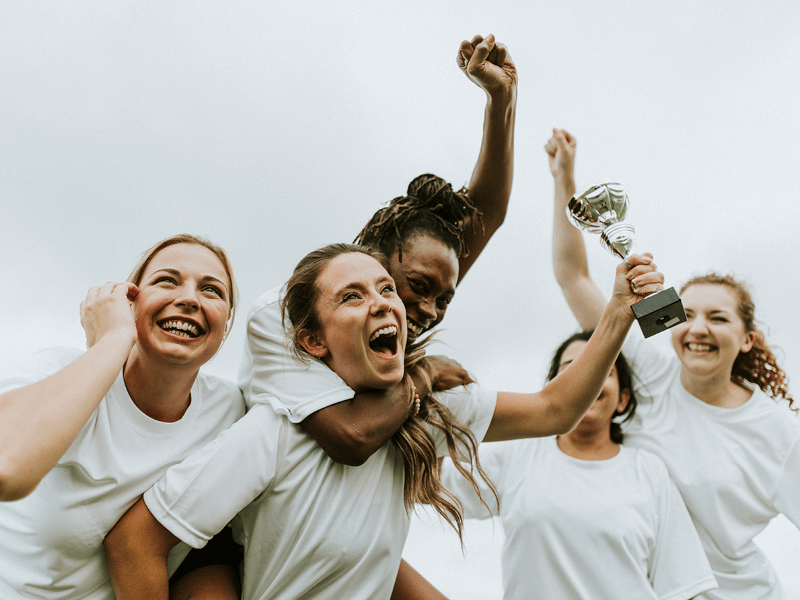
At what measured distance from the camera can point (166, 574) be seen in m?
2.10

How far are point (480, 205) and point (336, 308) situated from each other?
4.39 feet

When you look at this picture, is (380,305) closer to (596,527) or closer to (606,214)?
(606,214)

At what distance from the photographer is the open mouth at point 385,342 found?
2350mm

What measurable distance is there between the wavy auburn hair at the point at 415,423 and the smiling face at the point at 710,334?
171cm

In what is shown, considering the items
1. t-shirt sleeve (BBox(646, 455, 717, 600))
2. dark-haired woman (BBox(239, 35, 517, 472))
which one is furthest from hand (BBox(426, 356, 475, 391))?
t-shirt sleeve (BBox(646, 455, 717, 600))

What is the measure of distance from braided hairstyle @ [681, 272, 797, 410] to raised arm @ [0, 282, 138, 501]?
338cm

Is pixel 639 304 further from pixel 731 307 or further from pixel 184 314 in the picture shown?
pixel 731 307

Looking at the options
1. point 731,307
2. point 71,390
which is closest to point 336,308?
point 71,390

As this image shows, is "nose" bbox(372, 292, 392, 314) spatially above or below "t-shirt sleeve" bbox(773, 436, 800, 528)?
above

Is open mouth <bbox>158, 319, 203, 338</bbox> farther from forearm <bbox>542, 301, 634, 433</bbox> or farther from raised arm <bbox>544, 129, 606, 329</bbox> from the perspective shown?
raised arm <bbox>544, 129, 606, 329</bbox>

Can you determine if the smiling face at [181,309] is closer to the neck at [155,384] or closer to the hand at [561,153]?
→ the neck at [155,384]

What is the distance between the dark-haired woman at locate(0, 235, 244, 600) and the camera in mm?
2002

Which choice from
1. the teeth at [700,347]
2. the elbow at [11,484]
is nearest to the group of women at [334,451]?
the elbow at [11,484]

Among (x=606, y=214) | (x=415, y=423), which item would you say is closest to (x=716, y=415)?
(x=606, y=214)
